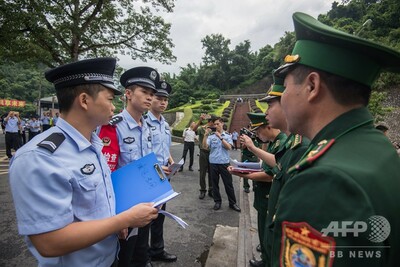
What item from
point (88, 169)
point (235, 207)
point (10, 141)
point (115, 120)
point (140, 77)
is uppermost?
point (140, 77)

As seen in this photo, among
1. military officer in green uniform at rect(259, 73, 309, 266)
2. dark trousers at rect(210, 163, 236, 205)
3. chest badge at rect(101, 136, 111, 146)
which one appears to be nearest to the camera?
military officer in green uniform at rect(259, 73, 309, 266)

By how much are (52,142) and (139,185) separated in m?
0.66

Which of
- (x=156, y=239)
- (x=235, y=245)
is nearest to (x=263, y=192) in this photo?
(x=235, y=245)

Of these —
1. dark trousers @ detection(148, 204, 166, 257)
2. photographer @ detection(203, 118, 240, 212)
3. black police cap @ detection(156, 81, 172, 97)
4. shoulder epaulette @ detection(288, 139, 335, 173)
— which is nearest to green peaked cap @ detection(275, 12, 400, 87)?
shoulder epaulette @ detection(288, 139, 335, 173)

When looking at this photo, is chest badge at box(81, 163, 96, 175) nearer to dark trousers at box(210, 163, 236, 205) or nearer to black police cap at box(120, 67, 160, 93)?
black police cap at box(120, 67, 160, 93)

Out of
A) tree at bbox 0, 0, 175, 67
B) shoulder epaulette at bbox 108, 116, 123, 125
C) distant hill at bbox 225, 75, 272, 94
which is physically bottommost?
shoulder epaulette at bbox 108, 116, 123, 125

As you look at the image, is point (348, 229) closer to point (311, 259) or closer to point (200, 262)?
point (311, 259)

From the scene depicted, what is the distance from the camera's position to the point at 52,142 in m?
1.23

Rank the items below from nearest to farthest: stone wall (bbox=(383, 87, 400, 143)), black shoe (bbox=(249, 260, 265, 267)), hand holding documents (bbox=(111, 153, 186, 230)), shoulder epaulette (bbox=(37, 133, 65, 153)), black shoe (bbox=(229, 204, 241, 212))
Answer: shoulder epaulette (bbox=(37, 133, 65, 153)) < hand holding documents (bbox=(111, 153, 186, 230)) < black shoe (bbox=(249, 260, 265, 267)) < black shoe (bbox=(229, 204, 241, 212)) < stone wall (bbox=(383, 87, 400, 143))

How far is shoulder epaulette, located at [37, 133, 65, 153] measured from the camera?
1181mm

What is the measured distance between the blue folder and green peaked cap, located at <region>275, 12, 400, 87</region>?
122cm

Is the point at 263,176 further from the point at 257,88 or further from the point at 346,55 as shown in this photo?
the point at 257,88

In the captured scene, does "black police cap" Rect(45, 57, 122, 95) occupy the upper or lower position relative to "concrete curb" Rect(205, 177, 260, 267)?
upper

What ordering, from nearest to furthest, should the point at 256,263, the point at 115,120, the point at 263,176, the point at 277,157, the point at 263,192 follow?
the point at 277,157 → the point at 115,120 → the point at 263,176 → the point at 263,192 → the point at 256,263
